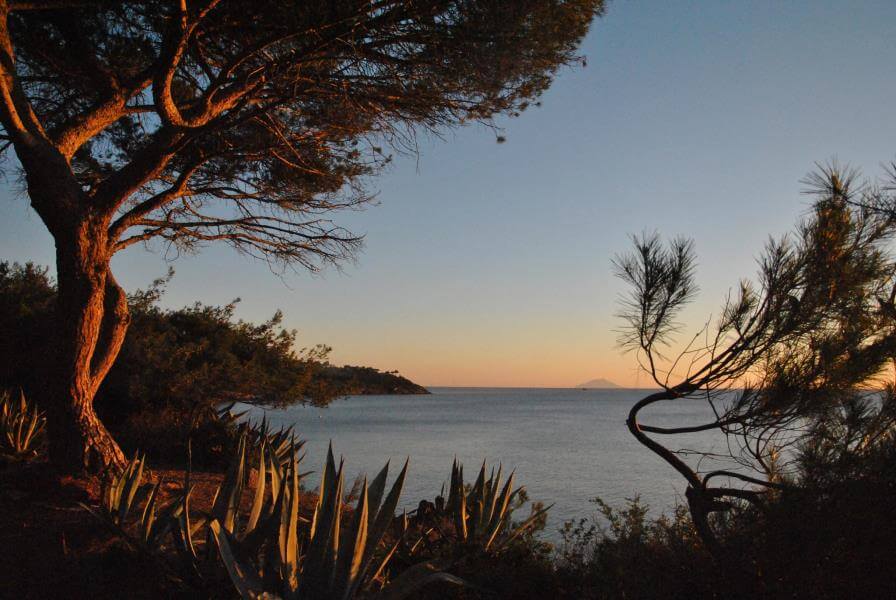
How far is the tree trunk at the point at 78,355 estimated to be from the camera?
568 centimetres

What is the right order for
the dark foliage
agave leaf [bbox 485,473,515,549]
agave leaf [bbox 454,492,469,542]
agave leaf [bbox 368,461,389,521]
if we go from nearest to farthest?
agave leaf [bbox 368,461,389,521] → agave leaf [bbox 454,492,469,542] → agave leaf [bbox 485,473,515,549] → the dark foliage

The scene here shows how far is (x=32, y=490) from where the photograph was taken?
5.27 meters

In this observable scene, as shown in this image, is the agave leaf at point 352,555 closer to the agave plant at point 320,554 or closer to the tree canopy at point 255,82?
the agave plant at point 320,554

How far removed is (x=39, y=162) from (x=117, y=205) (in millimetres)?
771

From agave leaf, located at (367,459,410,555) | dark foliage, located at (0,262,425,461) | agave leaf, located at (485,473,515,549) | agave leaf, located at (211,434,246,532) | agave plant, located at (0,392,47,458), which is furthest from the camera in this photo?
dark foliage, located at (0,262,425,461)

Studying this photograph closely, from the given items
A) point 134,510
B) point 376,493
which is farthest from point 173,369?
point 376,493

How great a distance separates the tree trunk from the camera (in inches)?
224

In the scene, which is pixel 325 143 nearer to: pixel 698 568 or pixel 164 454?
pixel 164 454

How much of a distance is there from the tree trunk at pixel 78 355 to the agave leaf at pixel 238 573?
354cm

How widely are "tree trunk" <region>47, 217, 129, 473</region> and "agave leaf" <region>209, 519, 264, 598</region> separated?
11.6ft

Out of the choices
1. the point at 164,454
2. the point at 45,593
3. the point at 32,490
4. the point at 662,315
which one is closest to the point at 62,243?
the point at 32,490

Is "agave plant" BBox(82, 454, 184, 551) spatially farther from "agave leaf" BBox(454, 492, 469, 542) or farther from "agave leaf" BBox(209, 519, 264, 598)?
"agave leaf" BBox(454, 492, 469, 542)

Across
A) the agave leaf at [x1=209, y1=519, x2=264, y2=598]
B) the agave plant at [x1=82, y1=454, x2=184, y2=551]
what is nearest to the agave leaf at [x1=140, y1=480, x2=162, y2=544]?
the agave plant at [x1=82, y1=454, x2=184, y2=551]

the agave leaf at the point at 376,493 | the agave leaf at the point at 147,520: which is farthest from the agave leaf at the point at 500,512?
the agave leaf at the point at 147,520
